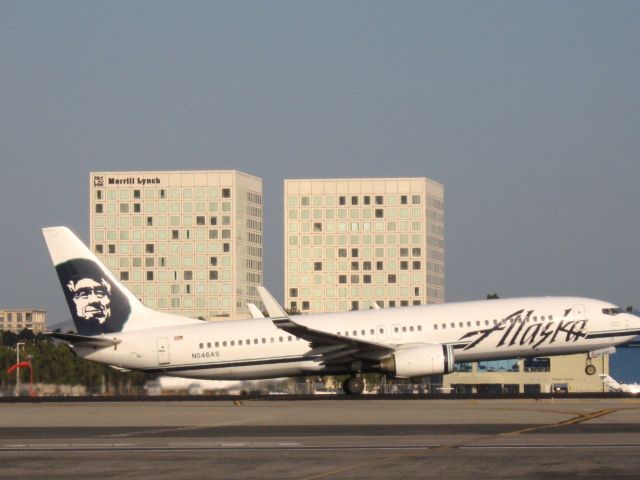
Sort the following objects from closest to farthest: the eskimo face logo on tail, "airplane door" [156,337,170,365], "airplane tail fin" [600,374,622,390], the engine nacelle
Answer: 1. the engine nacelle
2. "airplane door" [156,337,170,365]
3. the eskimo face logo on tail
4. "airplane tail fin" [600,374,622,390]

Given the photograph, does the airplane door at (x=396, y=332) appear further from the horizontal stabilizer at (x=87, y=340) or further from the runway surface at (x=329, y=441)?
the horizontal stabilizer at (x=87, y=340)

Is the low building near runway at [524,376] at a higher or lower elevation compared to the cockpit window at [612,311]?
lower

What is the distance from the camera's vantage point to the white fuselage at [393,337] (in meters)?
51.2

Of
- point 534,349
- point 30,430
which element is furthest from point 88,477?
point 534,349

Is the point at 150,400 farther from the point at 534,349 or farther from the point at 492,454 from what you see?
the point at 492,454

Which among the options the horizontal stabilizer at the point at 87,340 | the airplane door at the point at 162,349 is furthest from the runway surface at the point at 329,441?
the airplane door at the point at 162,349

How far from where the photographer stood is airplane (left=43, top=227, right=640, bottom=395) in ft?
168

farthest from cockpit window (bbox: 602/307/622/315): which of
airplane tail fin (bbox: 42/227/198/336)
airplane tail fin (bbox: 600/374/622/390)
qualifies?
airplane tail fin (bbox: 600/374/622/390)

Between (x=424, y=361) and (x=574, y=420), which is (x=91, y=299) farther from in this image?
(x=574, y=420)

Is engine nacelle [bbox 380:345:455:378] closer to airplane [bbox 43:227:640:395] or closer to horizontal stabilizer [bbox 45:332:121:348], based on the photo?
airplane [bbox 43:227:640:395]

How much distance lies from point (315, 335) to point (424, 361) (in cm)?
421

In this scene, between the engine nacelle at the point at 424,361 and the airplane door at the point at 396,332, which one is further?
the airplane door at the point at 396,332

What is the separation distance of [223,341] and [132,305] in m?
3.97

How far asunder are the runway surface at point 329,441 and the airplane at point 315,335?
6981 mm
